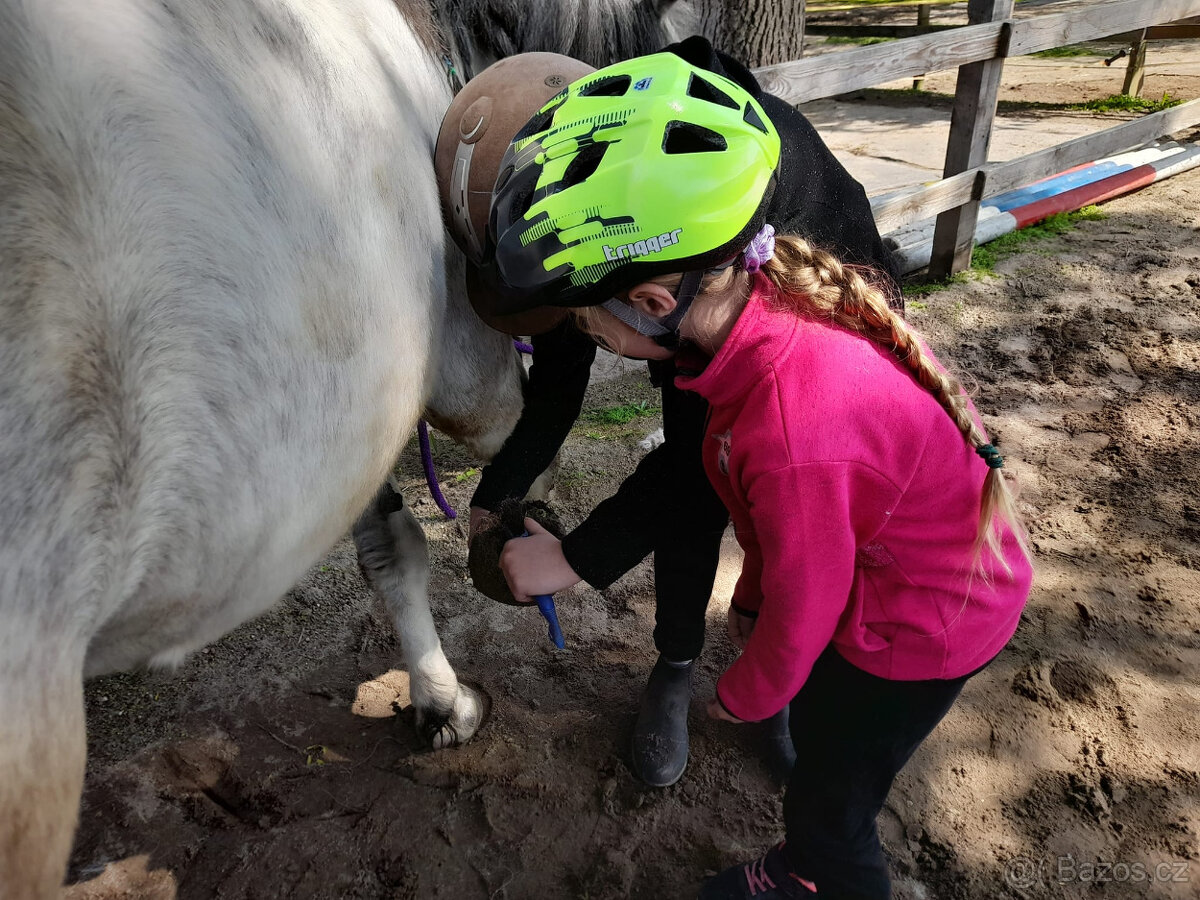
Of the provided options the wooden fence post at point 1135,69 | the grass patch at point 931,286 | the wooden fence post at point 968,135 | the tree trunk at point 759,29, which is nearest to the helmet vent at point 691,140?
the tree trunk at point 759,29

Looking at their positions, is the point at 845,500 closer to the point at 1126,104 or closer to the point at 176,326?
the point at 176,326

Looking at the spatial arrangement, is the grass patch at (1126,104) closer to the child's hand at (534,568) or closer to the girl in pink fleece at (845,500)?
the girl in pink fleece at (845,500)

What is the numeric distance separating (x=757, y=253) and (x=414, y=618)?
4.98 ft

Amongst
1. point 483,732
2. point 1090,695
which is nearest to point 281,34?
point 483,732

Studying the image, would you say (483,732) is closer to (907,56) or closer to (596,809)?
(596,809)

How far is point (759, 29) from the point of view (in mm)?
3686

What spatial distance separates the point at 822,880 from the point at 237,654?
187 cm

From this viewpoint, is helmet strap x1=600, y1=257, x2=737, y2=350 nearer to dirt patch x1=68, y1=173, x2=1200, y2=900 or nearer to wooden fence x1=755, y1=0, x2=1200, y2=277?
dirt patch x1=68, y1=173, x2=1200, y2=900

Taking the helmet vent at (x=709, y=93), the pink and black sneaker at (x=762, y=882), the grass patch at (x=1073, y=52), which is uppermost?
the helmet vent at (x=709, y=93)

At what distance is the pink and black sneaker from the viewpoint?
5.81 ft

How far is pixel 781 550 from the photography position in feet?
4.05

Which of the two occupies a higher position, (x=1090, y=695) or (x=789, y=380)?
(x=789, y=380)

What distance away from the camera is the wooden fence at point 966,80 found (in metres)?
3.82

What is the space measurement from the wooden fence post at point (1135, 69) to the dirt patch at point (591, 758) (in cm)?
678
